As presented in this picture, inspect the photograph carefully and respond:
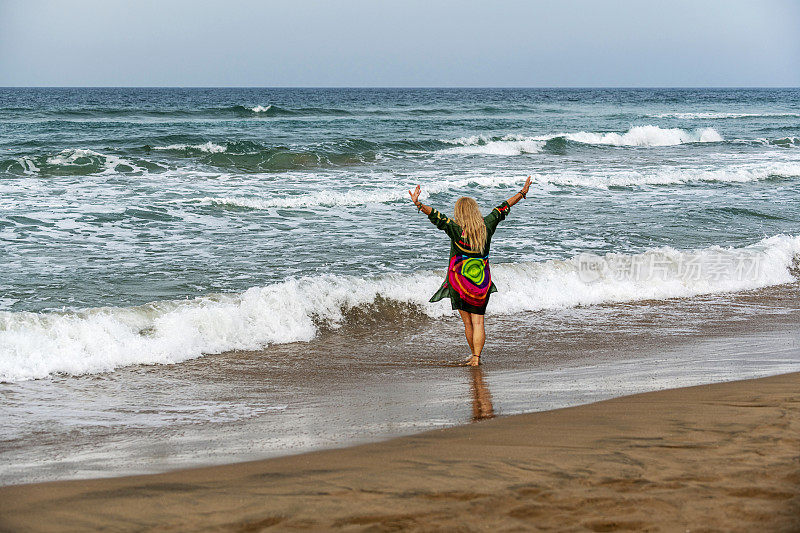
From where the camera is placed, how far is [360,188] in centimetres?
1683

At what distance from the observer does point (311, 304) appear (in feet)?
25.2

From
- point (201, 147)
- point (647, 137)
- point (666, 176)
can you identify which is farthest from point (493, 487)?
point (647, 137)

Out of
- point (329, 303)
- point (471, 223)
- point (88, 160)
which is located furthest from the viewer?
point (88, 160)

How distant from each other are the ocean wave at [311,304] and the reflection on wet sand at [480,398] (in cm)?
204

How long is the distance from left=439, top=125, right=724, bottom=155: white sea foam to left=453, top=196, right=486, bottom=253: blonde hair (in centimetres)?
2039

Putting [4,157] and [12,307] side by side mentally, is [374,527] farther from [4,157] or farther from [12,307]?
[4,157]

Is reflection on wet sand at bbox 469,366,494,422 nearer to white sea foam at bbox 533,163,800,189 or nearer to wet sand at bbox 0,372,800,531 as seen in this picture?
wet sand at bbox 0,372,800,531

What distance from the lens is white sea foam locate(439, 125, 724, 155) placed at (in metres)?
27.6

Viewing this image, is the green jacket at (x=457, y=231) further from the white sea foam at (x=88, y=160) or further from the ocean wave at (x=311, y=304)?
the white sea foam at (x=88, y=160)

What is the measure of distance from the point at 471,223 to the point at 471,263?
0.34 m

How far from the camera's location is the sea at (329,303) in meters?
4.79

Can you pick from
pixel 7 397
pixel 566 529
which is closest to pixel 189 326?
pixel 7 397

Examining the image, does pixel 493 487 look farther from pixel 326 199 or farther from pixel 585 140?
pixel 585 140

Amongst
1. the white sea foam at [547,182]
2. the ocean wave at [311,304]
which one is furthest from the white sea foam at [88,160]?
the ocean wave at [311,304]
